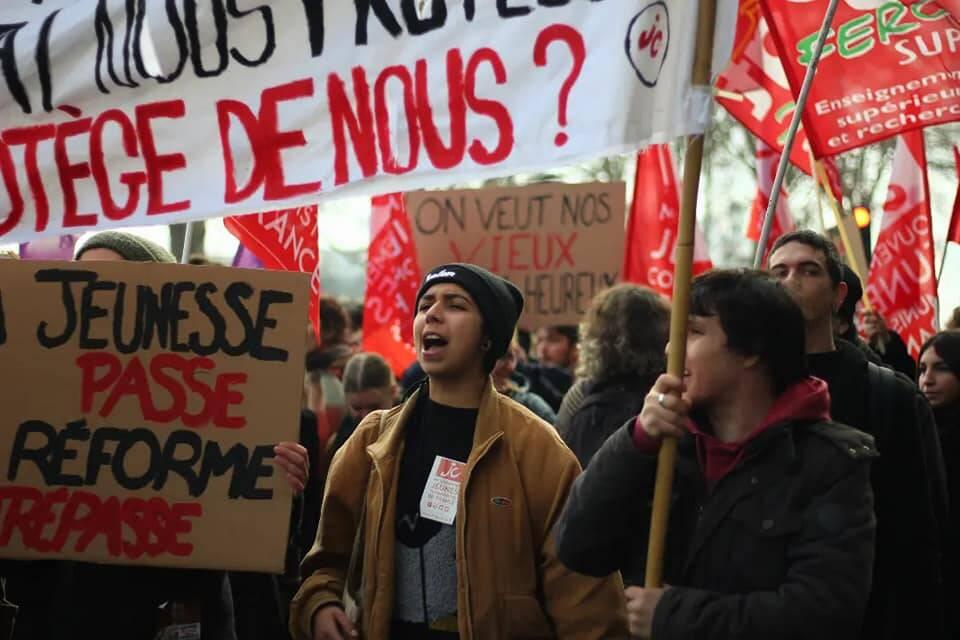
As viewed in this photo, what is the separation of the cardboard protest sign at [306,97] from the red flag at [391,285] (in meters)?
5.33

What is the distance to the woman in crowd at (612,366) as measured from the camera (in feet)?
16.4

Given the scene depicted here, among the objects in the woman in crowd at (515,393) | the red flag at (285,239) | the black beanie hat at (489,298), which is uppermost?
the red flag at (285,239)

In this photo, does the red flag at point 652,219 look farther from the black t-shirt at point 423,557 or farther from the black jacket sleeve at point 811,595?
the black jacket sleeve at point 811,595

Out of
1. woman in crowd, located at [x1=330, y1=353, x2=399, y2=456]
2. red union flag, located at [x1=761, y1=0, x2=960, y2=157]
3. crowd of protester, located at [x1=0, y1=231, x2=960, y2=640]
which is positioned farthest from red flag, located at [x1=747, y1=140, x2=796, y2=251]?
crowd of protester, located at [x1=0, y1=231, x2=960, y2=640]

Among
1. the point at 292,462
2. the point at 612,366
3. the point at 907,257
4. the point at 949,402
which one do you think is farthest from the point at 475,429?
the point at 907,257

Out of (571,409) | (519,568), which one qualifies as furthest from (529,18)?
(571,409)

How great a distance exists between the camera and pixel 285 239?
5766mm

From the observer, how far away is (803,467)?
3.09 metres

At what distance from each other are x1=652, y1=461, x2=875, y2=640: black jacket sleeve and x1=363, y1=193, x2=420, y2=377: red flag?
6.05 metres

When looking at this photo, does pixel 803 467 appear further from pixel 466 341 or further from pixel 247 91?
pixel 247 91

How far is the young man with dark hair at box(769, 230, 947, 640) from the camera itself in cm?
432

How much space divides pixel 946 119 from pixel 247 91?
12.2 feet

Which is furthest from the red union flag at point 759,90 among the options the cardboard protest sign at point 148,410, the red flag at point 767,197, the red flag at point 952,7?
the cardboard protest sign at point 148,410

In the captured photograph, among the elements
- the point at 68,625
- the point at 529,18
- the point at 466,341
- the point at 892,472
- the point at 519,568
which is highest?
the point at 529,18
